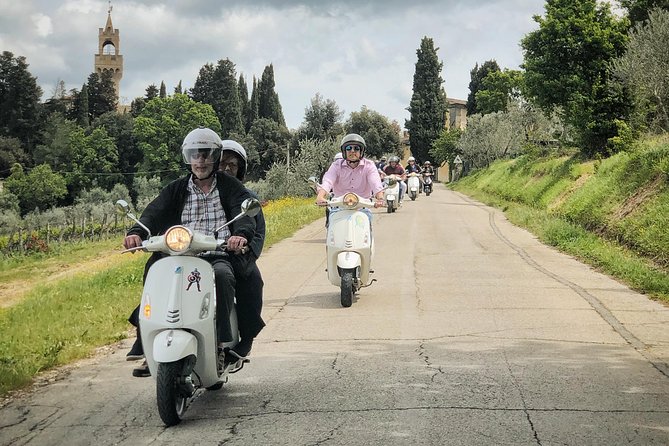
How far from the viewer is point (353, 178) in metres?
11.0

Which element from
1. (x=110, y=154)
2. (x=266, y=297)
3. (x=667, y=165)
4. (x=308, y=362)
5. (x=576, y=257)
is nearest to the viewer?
(x=308, y=362)

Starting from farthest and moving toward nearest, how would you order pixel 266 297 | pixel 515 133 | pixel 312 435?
pixel 515 133
pixel 266 297
pixel 312 435

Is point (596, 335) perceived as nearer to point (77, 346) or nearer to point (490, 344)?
point (490, 344)

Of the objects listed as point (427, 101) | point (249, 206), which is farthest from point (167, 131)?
point (249, 206)

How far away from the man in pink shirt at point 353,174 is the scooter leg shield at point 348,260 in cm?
113

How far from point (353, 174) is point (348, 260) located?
63.4 inches

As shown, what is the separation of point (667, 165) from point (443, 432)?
1349 cm

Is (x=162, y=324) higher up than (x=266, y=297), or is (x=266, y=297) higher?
(x=162, y=324)

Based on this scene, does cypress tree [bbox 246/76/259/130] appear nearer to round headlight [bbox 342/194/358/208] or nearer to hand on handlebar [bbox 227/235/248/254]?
round headlight [bbox 342/194/358/208]

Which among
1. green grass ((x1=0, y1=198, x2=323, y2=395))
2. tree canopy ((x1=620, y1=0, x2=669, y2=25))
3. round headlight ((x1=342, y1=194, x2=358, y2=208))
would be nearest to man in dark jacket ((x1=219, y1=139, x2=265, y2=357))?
green grass ((x1=0, y1=198, x2=323, y2=395))

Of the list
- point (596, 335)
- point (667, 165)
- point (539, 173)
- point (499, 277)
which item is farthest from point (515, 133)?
point (596, 335)

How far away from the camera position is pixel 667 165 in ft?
54.3

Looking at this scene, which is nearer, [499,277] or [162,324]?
[162,324]

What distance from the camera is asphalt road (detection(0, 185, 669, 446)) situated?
4.89 metres
